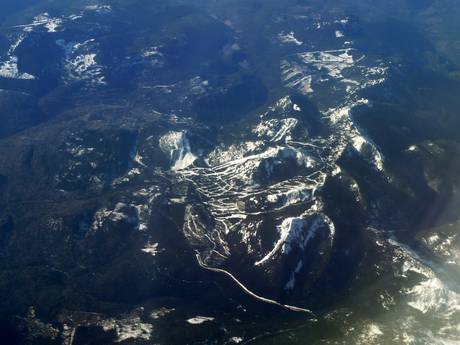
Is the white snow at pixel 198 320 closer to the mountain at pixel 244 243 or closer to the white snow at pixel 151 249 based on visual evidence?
the mountain at pixel 244 243

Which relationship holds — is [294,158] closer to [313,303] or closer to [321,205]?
[321,205]

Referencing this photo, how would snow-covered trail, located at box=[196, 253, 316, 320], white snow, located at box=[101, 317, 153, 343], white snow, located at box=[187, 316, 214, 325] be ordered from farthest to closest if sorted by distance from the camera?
snow-covered trail, located at box=[196, 253, 316, 320] < white snow, located at box=[187, 316, 214, 325] < white snow, located at box=[101, 317, 153, 343]

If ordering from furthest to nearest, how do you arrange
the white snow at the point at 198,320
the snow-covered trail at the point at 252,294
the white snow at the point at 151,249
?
1. the white snow at the point at 151,249
2. the snow-covered trail at the point at 252,294
3. the white snow at the point at 198,320

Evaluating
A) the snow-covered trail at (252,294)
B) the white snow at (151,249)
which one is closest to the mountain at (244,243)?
the white snow at (151,249)

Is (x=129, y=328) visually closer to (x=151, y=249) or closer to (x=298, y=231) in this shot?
(x=151, y=249)

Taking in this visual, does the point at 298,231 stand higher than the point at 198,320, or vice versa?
the point at 298,231

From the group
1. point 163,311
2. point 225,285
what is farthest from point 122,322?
point 225,285

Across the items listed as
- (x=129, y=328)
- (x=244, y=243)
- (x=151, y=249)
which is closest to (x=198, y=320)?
(x=129, y=328)

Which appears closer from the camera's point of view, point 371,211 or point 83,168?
point 371,211

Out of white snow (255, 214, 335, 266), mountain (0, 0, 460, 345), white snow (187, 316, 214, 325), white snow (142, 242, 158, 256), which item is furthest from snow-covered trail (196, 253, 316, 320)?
white snow (187, 316, 214, 325)

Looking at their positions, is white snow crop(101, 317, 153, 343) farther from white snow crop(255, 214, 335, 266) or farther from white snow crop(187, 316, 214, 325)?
white snow crop(255, 214, 335, 266)

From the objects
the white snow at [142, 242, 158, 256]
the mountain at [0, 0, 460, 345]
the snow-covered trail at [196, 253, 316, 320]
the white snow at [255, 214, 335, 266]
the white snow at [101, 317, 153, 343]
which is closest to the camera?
the white snow at [101, 317, 153, 343]
